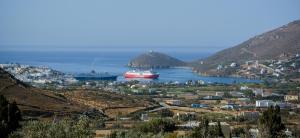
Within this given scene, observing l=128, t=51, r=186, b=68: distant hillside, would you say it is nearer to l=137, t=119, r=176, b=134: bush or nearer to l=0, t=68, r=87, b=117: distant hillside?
l=0, t=68, r=87, b=117: distant hillside

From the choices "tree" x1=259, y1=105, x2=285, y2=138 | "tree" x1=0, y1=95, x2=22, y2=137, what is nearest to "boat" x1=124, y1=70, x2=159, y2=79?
"tree" x1=259, y1=105, x2=285, y2=138

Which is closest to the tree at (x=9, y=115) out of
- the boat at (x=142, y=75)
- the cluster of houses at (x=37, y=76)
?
the cluster of houses at (x=37, y=76)

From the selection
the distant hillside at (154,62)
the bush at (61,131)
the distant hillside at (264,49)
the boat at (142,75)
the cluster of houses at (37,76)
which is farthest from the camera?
the distant hillside at (154,62)

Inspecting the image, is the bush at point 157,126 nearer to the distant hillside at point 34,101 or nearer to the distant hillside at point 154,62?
the distant hillside at point 34,101

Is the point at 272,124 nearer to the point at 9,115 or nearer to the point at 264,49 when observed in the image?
the point at 9,115

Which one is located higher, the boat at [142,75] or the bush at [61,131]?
the bush at [61,131]

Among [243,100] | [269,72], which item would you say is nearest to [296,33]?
[269,72]

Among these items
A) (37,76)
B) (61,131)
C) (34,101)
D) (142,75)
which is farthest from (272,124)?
(142,75)
